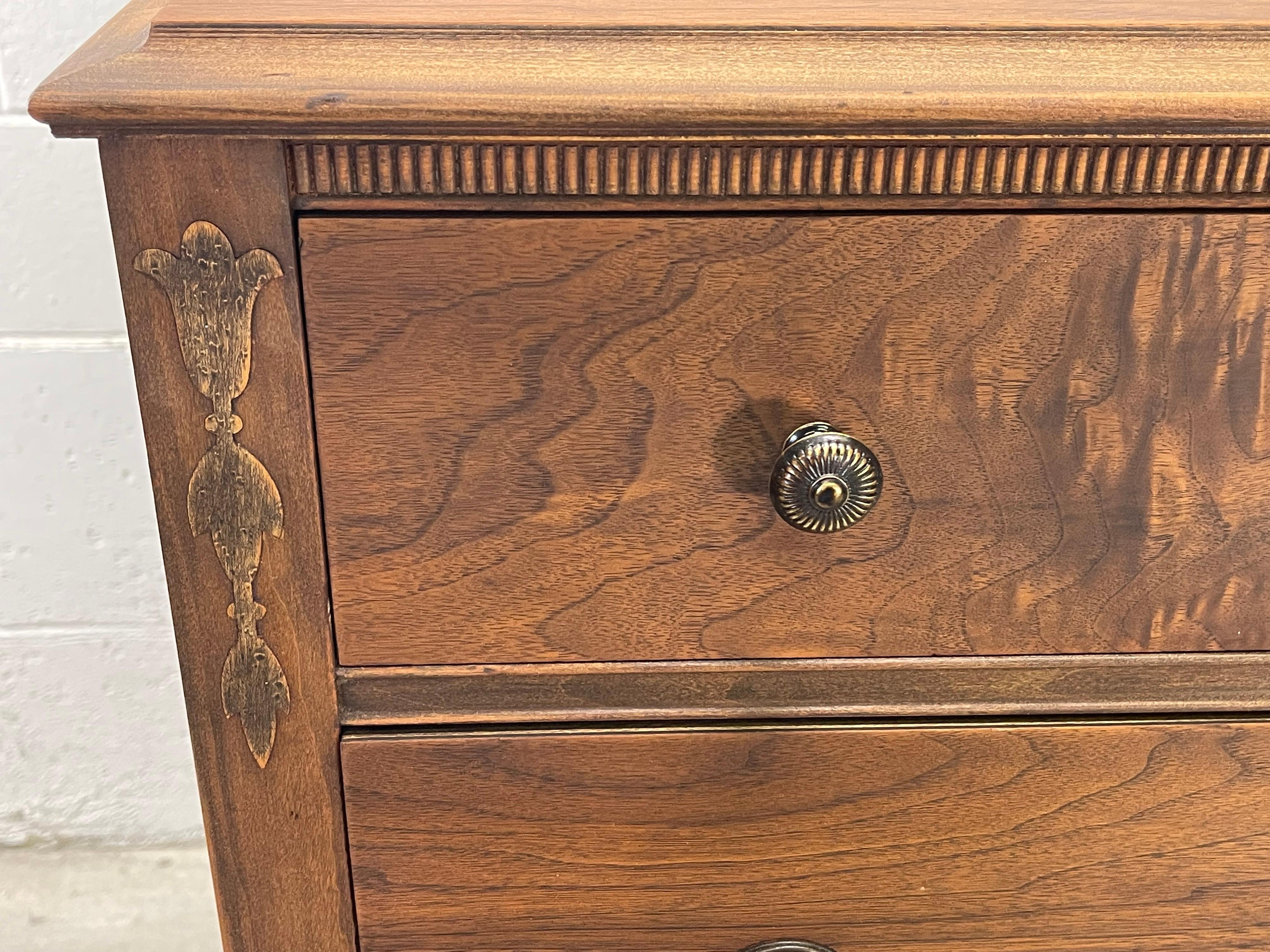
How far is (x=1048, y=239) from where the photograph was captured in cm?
40

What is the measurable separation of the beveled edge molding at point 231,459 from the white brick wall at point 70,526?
53 cm

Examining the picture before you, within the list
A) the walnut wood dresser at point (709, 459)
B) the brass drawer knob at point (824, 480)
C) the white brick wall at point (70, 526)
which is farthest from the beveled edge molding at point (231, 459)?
the white brick wall at point (70, 526)

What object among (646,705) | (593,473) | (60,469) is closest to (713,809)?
(646,705)

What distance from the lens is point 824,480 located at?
1.31ft

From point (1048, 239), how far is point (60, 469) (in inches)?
32.5

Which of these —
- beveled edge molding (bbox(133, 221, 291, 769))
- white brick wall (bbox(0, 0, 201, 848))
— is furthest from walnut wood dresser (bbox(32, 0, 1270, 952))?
white brick wall (bbox(0, 0, 201, 848))

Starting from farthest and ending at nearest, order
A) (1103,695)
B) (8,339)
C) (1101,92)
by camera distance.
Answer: (8,339), (1103,695), (1101,92)

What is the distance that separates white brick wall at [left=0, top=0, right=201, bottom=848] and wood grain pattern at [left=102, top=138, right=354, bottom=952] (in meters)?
0.52

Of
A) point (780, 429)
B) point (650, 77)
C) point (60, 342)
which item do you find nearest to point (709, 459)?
point (780, 429)

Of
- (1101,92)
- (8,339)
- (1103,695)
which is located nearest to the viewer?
(1101,92)

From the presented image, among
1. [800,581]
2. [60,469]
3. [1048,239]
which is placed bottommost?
[60,469]

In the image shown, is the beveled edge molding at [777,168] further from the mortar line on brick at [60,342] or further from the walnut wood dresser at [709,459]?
the mortar line on brick at [60,342]

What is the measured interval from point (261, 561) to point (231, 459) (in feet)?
0.14

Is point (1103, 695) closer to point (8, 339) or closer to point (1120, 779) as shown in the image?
point (1120, 779)
